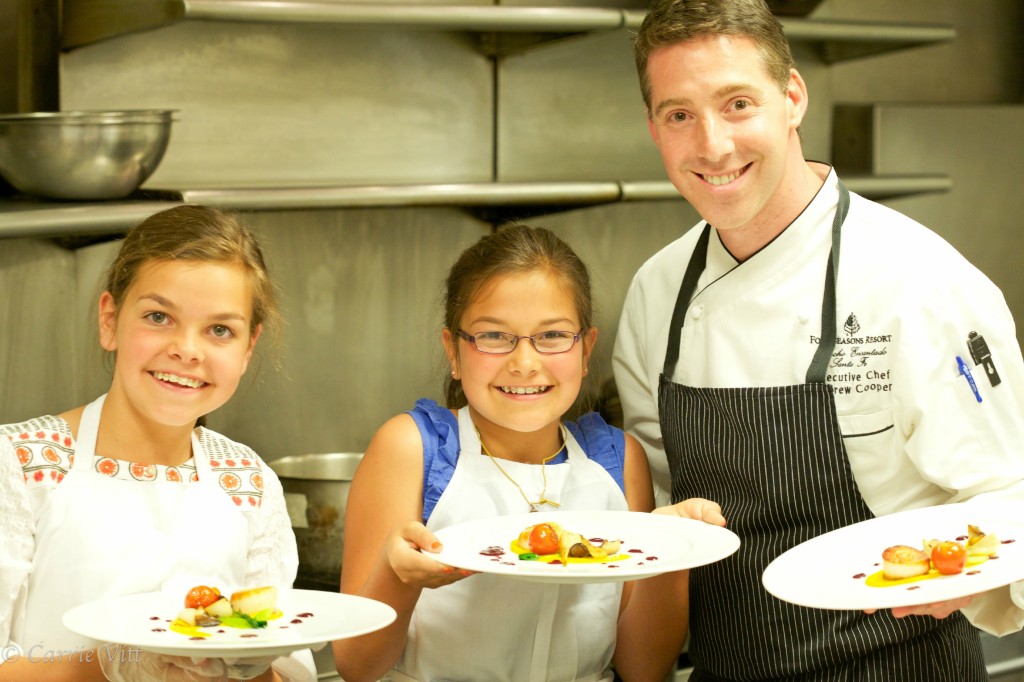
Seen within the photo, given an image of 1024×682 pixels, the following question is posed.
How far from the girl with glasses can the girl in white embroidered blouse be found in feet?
0.50

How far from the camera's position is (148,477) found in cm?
158

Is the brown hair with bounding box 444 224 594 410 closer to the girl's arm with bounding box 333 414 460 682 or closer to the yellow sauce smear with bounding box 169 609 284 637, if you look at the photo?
the girl's arm with bounding box 333 414 460 682

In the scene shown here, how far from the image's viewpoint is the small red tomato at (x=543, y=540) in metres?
1.50

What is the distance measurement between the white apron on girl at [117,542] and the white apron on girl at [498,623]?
28cm

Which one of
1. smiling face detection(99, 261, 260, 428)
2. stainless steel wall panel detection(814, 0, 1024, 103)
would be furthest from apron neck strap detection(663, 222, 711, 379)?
stainless steel wall panel detection(814, 0, 1024, 103)

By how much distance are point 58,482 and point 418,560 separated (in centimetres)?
47

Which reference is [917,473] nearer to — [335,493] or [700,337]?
[700,337]

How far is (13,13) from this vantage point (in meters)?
2.15

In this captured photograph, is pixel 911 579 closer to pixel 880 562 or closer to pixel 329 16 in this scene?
pixel 880 562

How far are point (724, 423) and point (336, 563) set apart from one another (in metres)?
0.75

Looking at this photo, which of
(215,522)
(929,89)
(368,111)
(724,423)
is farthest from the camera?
(929,89)

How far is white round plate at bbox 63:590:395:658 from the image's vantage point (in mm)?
1219

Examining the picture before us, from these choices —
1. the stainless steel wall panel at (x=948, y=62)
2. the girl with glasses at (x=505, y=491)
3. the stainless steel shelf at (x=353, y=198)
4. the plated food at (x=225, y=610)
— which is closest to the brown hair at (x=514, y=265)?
the girl with glasses at (x=505, y=491)

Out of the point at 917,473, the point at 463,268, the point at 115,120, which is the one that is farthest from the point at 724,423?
the point at 115,120
